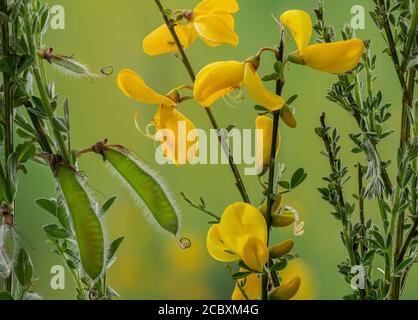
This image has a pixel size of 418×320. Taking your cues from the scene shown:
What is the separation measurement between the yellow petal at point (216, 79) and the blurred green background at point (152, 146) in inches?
14.7

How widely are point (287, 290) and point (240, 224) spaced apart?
63 millimetres

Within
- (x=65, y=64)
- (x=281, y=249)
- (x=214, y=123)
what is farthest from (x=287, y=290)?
(x=65, y=64)

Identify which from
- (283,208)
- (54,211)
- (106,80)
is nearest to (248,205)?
(283,208)

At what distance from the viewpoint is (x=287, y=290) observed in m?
0.64

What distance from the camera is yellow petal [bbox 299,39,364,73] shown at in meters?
0.62

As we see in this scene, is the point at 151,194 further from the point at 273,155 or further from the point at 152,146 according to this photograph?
the point at 152,146

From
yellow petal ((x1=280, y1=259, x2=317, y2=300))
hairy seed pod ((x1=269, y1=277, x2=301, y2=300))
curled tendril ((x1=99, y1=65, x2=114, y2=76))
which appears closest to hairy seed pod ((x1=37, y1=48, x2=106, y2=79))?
curled tendril ((x1=99, y1=65, x2=114, y2=76))

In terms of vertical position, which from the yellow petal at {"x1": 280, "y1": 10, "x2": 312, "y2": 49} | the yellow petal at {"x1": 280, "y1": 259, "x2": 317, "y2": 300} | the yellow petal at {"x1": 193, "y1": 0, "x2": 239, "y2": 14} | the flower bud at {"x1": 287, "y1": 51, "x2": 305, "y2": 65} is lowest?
the yellow petal at {"x1": 280, "y1": 259, "x2": 317, "y2": 300}

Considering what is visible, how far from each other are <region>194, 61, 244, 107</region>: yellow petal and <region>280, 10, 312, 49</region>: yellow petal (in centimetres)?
5

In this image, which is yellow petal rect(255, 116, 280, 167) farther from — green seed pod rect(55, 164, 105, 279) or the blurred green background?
the blurred green background

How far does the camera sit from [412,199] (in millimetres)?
664

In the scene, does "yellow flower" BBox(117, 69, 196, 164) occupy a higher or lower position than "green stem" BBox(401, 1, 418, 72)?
lower

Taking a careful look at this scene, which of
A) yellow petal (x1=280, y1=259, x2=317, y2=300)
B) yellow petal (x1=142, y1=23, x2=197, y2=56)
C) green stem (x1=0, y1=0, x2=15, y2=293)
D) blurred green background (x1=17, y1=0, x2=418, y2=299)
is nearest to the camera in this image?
green stem (x1=0, y1=0, x2=15, y2=293)
